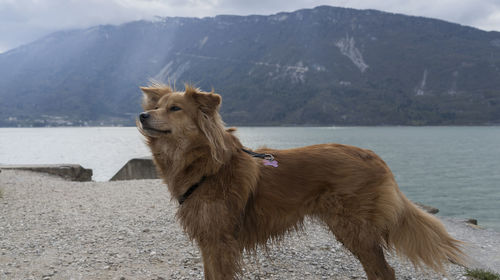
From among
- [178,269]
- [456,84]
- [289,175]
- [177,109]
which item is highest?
[456,84]

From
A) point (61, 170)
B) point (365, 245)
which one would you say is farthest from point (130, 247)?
point (61, 170)

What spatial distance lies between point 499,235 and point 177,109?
34.6 ft

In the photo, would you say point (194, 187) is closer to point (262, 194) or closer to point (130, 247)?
point (262, 194)

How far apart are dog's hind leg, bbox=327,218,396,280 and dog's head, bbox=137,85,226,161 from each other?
62.6 inches

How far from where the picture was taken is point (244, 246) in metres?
4.36

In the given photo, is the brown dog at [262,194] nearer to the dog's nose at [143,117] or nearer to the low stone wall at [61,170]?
the dog's nose at [143,117]

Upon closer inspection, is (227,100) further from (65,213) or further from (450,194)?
(65,213)

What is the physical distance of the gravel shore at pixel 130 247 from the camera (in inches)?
232

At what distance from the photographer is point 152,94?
4633mm

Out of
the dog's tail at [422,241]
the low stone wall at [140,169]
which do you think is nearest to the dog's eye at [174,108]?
the dog's tail at [422,241]

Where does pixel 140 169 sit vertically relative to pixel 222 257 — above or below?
below

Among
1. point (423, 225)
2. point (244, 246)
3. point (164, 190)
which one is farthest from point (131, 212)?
point (423, 225)

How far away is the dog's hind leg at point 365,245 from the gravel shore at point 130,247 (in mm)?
682

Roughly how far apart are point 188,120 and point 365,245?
7.95 feet
